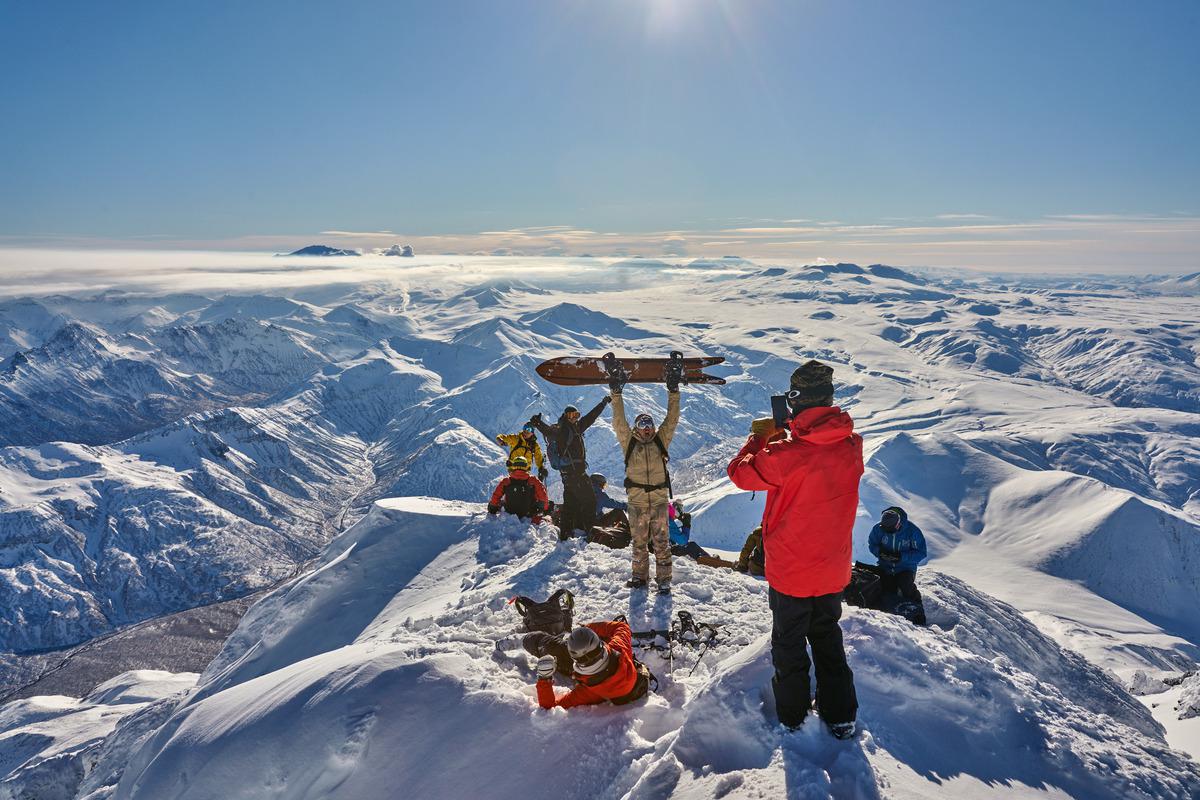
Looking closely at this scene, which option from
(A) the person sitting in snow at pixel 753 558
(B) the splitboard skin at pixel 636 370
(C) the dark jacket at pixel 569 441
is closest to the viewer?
(B) the splitboard skin at pixel 636 370

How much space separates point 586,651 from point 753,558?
8.57 meters

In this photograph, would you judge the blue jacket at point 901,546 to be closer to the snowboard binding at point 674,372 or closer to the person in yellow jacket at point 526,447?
the snowboard binding at point 674,372

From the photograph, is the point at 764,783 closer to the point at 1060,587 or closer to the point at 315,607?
the point at 315,607

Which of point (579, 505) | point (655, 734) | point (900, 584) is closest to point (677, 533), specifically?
point (579, 505)

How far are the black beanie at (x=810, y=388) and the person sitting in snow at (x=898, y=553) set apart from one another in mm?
8349

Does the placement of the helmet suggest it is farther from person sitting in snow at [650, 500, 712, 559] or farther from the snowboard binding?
person sitting in snow at [650, 500, 712, 559]

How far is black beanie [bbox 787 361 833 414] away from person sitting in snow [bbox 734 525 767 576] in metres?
8.56

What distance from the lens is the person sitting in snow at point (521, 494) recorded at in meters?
17.6

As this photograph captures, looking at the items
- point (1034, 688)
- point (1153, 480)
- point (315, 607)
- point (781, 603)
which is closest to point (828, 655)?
point (781, 603)

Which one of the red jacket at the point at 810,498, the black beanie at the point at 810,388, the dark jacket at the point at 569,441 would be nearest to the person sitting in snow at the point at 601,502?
the dark jacket at the point at 569,441

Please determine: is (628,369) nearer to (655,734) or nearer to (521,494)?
(655,734)

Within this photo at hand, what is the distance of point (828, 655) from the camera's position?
596 cm

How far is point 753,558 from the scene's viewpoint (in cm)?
1435

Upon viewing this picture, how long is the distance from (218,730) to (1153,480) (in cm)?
27665
